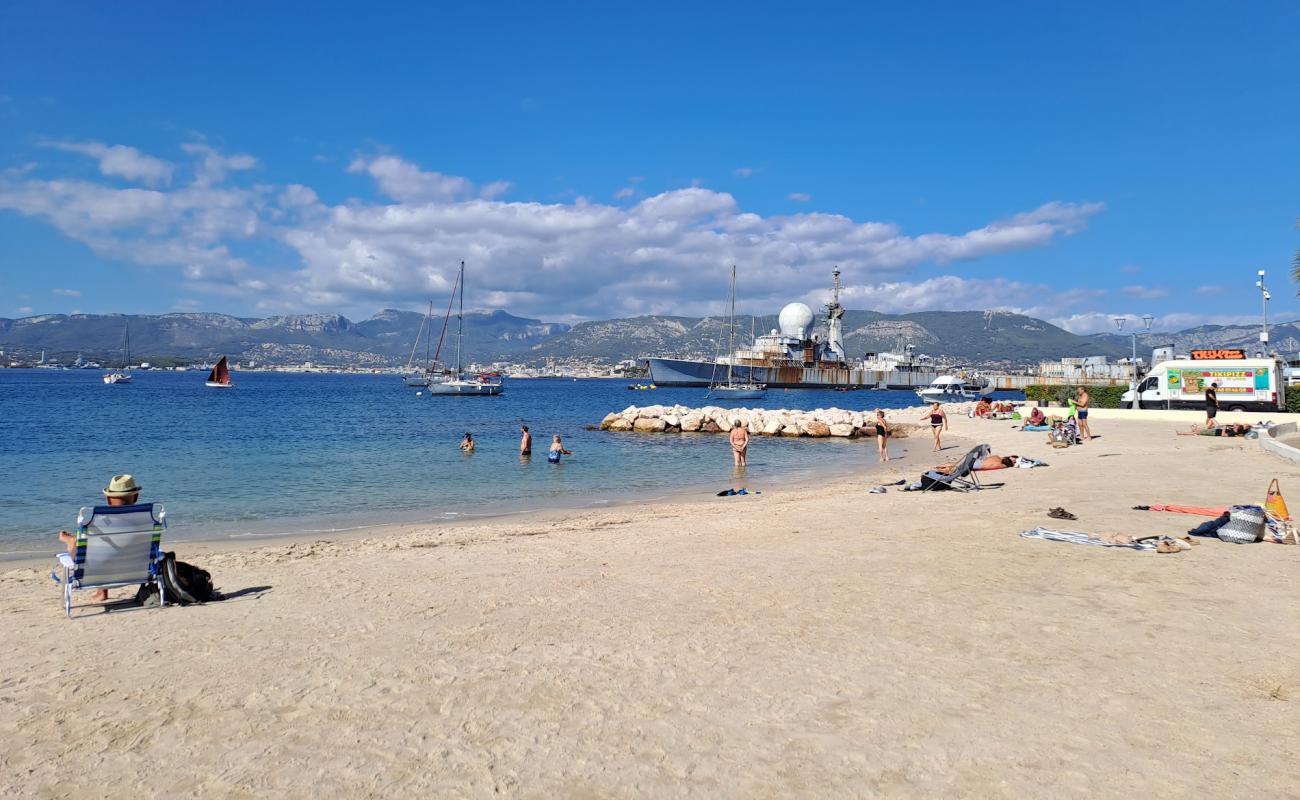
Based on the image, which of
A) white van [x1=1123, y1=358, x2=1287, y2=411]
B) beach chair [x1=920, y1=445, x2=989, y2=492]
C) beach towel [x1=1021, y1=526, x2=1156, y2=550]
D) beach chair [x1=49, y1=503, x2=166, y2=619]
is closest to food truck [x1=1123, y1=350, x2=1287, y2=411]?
white van [x1=1123, y1=358, x2=1287, y2=411]

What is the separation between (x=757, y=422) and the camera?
37.8 m

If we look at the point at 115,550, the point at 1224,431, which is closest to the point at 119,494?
the point at 115,550

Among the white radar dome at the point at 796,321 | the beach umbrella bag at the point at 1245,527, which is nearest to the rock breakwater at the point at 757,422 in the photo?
the beach umbrella bag at the point at 1245,527

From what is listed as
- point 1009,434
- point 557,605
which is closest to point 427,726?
point 557,605

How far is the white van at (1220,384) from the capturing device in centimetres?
3400

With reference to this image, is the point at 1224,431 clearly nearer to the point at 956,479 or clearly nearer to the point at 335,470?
the point at 956,479

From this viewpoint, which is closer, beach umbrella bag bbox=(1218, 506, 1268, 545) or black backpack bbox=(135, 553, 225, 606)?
black backpack bbox=(135, 553, 225, 606)

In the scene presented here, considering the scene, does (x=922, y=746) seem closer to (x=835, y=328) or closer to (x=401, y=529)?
(x=401, y=529)

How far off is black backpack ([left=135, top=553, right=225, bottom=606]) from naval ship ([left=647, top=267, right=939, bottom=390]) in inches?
4265

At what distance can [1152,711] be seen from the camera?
14.5ft

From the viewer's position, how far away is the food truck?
112ft

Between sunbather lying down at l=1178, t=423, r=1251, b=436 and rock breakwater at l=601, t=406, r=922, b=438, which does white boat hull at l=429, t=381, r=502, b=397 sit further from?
sunbather lying down at l=1178, t=423, r=1251, b=436

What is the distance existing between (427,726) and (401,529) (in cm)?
913

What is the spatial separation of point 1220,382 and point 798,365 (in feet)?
306
